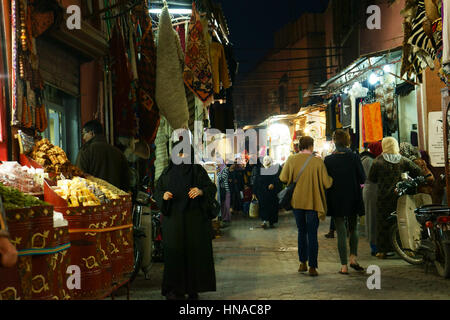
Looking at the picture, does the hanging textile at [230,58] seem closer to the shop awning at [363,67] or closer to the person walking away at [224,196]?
the shop awning at [363,67]

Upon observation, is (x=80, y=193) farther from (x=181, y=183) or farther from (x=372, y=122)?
(x=372, y=122)

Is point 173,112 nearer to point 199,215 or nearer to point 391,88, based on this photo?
point 199,215

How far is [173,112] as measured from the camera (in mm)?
9836

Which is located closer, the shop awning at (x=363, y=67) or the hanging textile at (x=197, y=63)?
the hanging textile at (x=197, y=63)

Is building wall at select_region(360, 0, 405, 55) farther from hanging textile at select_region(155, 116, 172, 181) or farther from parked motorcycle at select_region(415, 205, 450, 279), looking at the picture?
parked motorcycle at select_region(415, 205, 450, 279)

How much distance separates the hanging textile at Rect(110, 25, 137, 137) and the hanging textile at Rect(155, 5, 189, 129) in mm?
579

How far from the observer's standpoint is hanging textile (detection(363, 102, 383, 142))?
15.4 metres

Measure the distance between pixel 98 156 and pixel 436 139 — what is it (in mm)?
7305

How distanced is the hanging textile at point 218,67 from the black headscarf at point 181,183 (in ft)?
18.4

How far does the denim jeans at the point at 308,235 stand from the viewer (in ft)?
28.7

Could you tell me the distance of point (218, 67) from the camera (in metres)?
13.1

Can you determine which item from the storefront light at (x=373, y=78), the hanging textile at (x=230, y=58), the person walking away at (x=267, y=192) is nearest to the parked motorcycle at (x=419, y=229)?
the storefront light at (x=373, y=78)

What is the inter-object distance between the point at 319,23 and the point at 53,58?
34.5 meters

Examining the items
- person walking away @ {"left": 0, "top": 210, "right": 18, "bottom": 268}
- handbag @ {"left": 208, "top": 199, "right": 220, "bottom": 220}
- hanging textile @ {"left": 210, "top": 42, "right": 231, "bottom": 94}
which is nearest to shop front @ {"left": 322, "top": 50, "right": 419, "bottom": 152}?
hanging textile @ {"left": 210, "top": 42, "right": 231, "bottom": 94}
